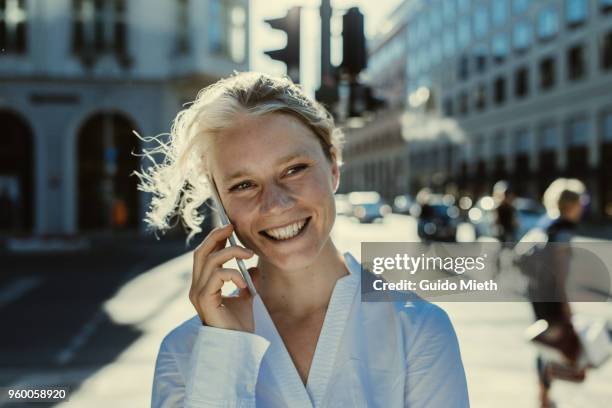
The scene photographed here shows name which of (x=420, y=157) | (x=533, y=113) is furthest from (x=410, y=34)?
(x=533, y=113)

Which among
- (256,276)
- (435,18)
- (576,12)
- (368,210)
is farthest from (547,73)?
(256,276)

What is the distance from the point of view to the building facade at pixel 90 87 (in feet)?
79.8

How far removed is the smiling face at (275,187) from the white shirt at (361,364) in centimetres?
19

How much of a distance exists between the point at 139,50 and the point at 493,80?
93.9 ft

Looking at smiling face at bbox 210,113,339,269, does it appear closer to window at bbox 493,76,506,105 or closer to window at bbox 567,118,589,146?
window at bbox 567,118,589,146

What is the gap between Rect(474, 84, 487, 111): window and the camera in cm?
4769

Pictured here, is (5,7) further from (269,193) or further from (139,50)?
(269,193)

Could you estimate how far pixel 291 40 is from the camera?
6883mm

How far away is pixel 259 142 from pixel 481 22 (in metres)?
47.2

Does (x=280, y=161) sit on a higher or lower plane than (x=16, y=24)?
lower

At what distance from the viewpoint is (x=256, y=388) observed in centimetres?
154

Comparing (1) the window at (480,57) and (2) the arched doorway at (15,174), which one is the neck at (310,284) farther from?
(1) the window at (480,57)

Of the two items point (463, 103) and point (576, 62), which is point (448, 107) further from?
point (576, 62)

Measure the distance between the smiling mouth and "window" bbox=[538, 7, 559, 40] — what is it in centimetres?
4017
